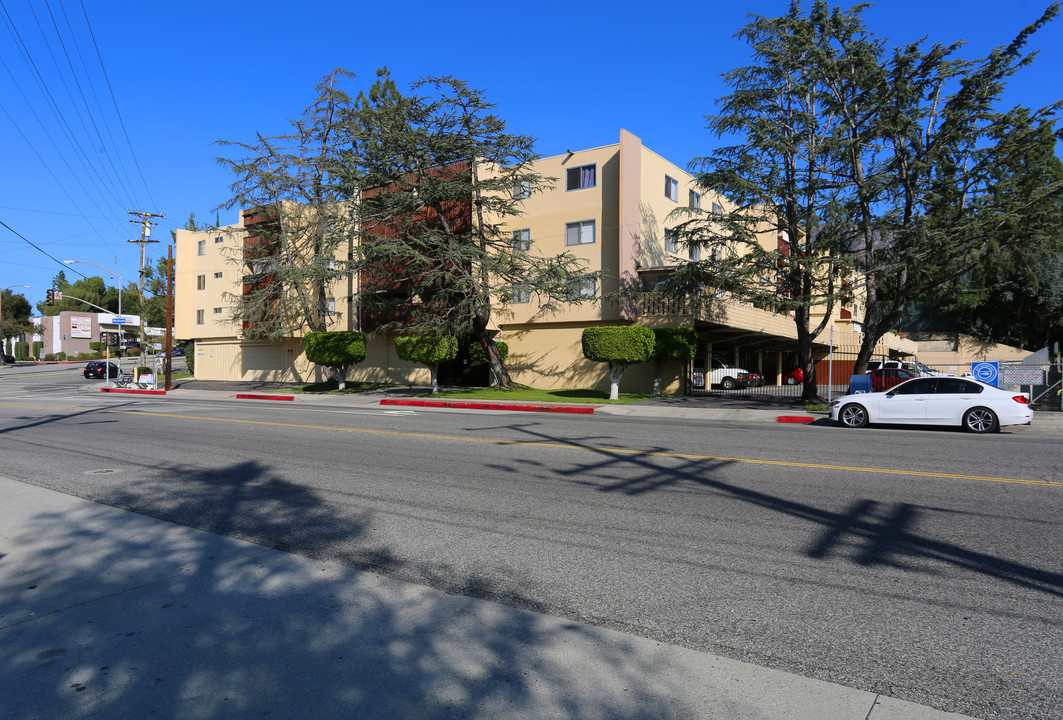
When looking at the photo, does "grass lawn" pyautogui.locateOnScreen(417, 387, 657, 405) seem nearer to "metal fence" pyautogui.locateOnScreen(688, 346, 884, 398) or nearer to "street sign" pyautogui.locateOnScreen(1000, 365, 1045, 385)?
"metal fence" pyautogui.locateOnScreen(688, 346, 884, 398)

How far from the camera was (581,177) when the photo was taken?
32.3m

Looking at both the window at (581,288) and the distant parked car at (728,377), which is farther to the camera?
the distant parked car at (728,377)

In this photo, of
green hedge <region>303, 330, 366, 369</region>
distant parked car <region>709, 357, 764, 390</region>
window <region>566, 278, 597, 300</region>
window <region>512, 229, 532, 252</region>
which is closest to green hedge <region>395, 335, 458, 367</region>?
green hedge <region>303, 330, 366, 369</region>

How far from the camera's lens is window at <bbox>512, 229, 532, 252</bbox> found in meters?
32.3

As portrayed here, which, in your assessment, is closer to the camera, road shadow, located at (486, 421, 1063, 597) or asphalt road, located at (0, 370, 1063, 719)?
asphalt road, located at (0, 370, 1063, 719)

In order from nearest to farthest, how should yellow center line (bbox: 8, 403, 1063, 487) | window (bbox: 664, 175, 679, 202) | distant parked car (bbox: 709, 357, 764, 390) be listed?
yellow center line (bbox: 8, 403, 1063, 487), window (bbox: 664, 175, 679, 202), distant parked car (bbox: 709, 357, 764, 390)

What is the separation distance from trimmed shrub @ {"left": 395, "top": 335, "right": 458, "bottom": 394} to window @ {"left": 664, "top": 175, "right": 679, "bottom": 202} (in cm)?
1249

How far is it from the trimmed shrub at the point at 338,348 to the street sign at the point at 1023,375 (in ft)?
90.1

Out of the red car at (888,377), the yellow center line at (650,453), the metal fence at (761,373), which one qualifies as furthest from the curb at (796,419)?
the yellow center line at (650,453)

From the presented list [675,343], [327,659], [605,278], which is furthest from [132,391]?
[327,659]

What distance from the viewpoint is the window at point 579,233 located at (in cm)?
3203

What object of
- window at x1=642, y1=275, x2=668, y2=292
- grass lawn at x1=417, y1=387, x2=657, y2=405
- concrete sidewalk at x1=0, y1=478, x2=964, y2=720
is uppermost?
window at x1=642, y1=275, x2=668, y2=292

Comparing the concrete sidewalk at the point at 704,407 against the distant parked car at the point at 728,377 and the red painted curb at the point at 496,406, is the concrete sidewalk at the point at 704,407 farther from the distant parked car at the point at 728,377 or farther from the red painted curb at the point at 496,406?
the distant parked car at the point at 728,377

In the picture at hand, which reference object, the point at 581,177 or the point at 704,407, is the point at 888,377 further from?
the point at 581,177
